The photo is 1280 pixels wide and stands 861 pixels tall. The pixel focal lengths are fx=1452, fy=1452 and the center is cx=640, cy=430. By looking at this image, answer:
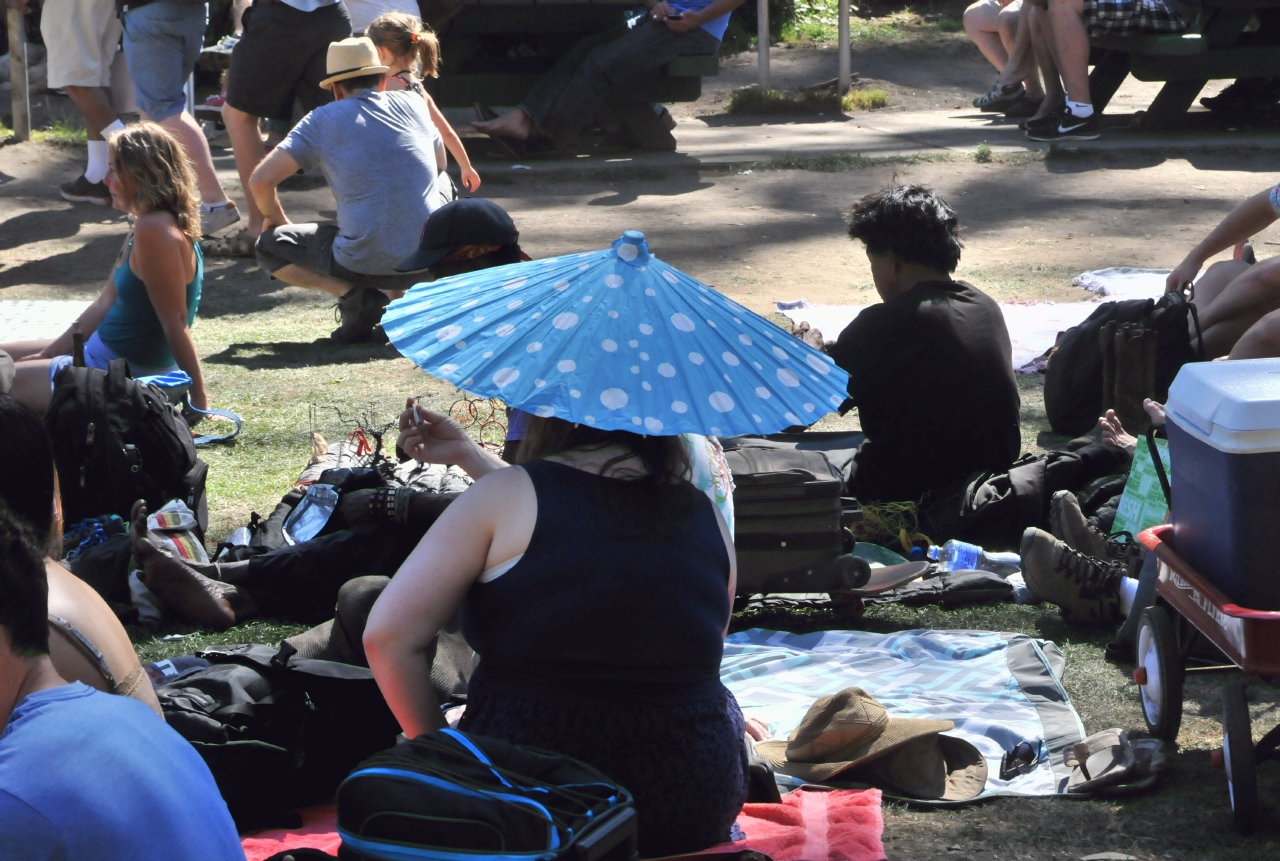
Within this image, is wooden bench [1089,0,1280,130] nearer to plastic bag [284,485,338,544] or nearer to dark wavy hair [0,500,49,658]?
plastic bag [284,485,338,544]

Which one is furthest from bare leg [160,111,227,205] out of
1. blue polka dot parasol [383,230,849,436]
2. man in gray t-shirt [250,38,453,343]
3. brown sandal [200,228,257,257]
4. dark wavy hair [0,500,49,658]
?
dark wavy hair [0,500,49,658]

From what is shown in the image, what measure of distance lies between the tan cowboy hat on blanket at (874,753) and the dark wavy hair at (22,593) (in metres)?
1.90

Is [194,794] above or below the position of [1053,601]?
above

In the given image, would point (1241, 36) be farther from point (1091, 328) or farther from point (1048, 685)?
point (1048, 685)

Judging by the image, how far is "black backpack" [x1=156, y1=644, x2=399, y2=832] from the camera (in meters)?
2.93

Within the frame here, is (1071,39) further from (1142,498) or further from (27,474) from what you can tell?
(27,474)

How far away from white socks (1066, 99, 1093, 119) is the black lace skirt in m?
10.1

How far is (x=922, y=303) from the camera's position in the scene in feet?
15.3

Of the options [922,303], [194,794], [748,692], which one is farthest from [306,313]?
[194,794]

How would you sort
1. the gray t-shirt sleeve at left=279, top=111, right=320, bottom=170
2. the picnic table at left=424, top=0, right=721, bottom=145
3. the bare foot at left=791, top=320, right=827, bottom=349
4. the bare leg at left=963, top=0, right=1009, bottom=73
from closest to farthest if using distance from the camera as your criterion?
the bare foot at left=791, top=320, right=827, bottom=349 < the gray t-shirt sleeve at left=279, top=111, right=320, bottom=170 < the picnic table at left=424, top=0, right=721, bottom=145 < the bare leg at left=963, top=0, right=1009, bottom=73

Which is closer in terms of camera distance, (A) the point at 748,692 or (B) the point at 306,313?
(A) the point at 748,692

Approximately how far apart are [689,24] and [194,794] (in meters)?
9.52

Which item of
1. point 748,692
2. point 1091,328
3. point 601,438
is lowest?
point 748,692

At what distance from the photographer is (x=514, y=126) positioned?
11.0 meters
